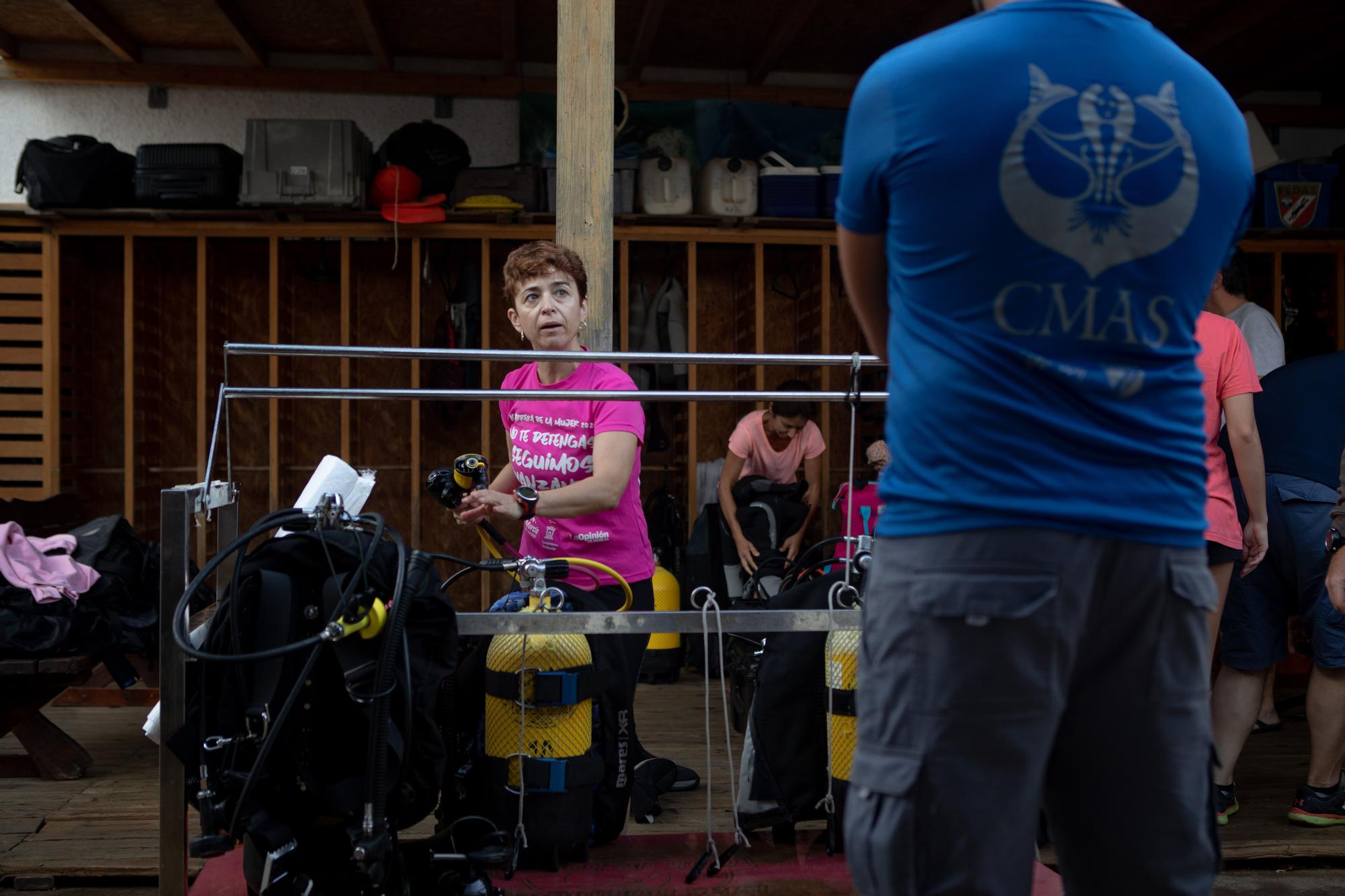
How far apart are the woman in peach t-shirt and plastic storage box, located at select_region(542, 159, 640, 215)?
4.25 ft

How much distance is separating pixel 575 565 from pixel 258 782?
83 cm

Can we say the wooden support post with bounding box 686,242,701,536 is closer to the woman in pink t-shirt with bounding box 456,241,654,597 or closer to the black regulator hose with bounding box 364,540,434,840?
the woman in pink t-shirt with bounding box 456,241,654,597

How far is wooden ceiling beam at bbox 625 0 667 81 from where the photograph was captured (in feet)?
17.8

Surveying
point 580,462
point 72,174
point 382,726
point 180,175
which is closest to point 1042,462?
point 382,726

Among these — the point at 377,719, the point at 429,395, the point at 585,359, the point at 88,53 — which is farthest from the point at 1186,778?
the point at 88,53

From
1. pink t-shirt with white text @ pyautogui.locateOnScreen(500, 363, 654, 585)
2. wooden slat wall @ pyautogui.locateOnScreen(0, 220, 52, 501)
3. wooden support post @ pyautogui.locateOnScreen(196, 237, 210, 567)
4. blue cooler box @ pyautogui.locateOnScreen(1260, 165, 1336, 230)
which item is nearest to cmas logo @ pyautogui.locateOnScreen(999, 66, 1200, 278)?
Answer: pink t-shirt with white text @ pyautogui.locateOnScreen(500, 363, 654, 585)

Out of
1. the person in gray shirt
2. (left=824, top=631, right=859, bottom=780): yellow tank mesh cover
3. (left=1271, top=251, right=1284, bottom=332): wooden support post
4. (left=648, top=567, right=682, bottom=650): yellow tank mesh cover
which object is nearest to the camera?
(left=824, top=631, right=859, bottom=780): yellow tank mesh cover

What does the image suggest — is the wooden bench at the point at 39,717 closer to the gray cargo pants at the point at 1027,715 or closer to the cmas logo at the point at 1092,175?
the gray cargo pants at the point at 1027,715

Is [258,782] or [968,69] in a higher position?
[968,69]

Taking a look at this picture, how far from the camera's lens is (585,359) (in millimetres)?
2178

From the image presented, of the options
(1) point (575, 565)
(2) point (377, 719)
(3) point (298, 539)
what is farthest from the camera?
(1) point (575, 565)

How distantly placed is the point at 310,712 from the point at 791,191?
465 centimetres

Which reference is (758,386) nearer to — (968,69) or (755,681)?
(755,681)

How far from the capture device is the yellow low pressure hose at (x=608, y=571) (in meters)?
2.36
